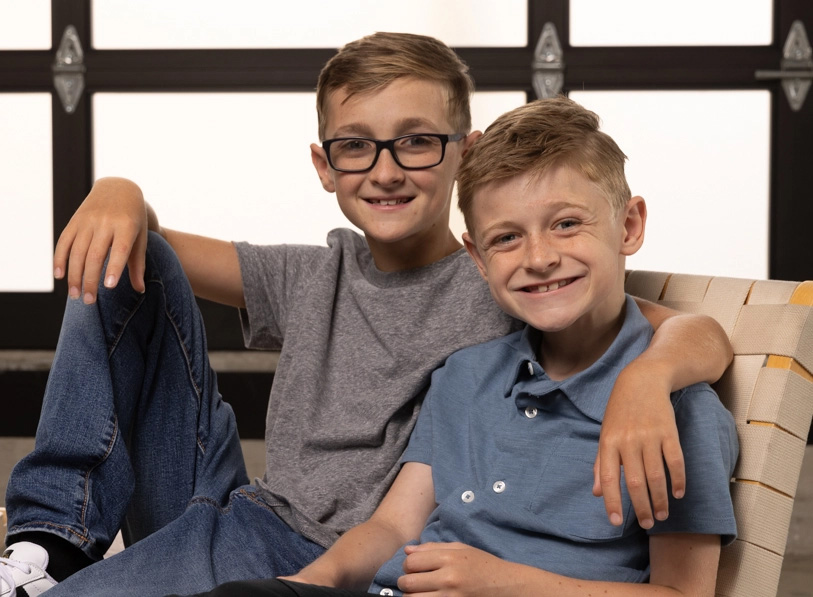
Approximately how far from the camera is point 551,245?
1084mm

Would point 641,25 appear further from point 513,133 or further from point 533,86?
point 513,133

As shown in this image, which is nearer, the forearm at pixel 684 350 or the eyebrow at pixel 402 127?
the forearm at pixel 684 350

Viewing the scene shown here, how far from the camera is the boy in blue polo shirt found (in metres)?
0.96

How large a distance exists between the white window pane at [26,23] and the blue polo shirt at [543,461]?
78.4 inches

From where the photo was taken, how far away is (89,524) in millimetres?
1214

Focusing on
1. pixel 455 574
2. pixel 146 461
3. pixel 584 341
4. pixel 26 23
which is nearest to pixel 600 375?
pixel 584 341

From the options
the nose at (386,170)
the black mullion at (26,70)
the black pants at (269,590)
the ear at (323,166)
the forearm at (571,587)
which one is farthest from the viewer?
the black mullion at (26,70)

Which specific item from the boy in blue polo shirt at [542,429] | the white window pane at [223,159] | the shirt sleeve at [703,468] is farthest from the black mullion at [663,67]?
the shirt sleeve at [703,468]

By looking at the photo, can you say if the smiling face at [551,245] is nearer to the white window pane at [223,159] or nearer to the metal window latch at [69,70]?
the white window pane at [223,159]

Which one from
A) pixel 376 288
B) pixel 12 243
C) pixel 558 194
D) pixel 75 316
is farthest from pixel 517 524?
pixel 12 243

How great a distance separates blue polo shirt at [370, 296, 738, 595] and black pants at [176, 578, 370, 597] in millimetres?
186

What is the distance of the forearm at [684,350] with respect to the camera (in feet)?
3.18

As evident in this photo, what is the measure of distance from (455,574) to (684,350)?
0.33 metres

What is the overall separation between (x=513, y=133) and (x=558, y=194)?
10 centimetres
